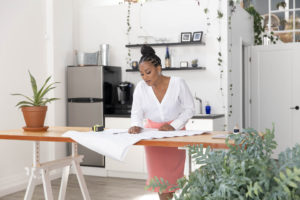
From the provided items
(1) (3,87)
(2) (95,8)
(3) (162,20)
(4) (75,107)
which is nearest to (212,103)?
(3) (162,20)

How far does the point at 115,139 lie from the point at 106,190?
8.65ft

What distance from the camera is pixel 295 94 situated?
22.3 feet

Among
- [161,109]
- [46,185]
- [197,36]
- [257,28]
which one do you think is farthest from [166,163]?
[257,28]

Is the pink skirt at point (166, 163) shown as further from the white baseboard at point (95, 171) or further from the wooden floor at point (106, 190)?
the white baseboard at point (95, 171)

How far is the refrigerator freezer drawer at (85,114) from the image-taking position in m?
5.88

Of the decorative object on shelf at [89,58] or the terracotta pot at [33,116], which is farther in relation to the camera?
the decorative object on shelf at [89,58]

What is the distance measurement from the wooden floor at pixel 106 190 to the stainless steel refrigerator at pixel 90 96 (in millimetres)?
405

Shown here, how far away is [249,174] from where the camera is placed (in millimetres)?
759

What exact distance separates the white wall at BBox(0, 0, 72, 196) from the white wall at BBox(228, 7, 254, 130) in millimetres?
2458

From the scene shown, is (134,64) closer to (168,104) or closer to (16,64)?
(16,64)

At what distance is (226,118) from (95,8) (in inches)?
106

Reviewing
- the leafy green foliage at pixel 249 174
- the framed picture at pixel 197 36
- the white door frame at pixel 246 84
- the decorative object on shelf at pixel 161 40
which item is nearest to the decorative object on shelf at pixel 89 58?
the decorative object on shelf at pixel 161 40

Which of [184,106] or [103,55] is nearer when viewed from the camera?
[184,106]

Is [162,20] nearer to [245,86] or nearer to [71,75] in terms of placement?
[71,75]
